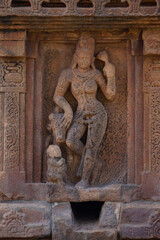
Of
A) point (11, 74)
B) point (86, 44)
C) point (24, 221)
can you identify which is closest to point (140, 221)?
point (24, 221)

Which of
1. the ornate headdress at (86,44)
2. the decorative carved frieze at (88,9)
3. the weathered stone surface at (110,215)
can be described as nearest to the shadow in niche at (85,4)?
the decorative carved frieze at (88,9)

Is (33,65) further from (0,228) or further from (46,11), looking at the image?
(0,228)

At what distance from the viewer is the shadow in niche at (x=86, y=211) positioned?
5.73 m

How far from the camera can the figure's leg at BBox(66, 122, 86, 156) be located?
227 inches

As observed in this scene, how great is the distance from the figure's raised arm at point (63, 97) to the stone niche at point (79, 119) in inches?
0.5

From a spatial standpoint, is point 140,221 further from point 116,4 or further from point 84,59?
point 116,4

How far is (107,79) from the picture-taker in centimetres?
584

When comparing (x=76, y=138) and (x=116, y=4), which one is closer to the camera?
(x=116, y=4)

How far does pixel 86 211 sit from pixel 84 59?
1.95m

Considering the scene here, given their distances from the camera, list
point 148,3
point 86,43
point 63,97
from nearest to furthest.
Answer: point 148,3 < point 86,43 < point 63,97

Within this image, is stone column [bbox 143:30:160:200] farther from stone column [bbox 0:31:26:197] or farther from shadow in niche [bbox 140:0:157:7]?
stone column [bbox 0:31:26:197]

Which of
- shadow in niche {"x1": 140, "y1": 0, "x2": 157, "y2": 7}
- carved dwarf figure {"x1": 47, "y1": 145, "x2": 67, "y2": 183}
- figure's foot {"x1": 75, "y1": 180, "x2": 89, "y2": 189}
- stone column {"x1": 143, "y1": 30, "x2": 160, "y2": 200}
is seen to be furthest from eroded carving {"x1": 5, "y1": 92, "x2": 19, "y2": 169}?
shadow in niche {"x1": 140, "y1": 0, "x2": 157, "y2": 7}

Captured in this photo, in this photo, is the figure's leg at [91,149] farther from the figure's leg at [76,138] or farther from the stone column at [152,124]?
the stone column at [152,124]

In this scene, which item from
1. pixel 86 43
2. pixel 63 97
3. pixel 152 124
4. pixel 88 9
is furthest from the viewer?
pixel 63 97
